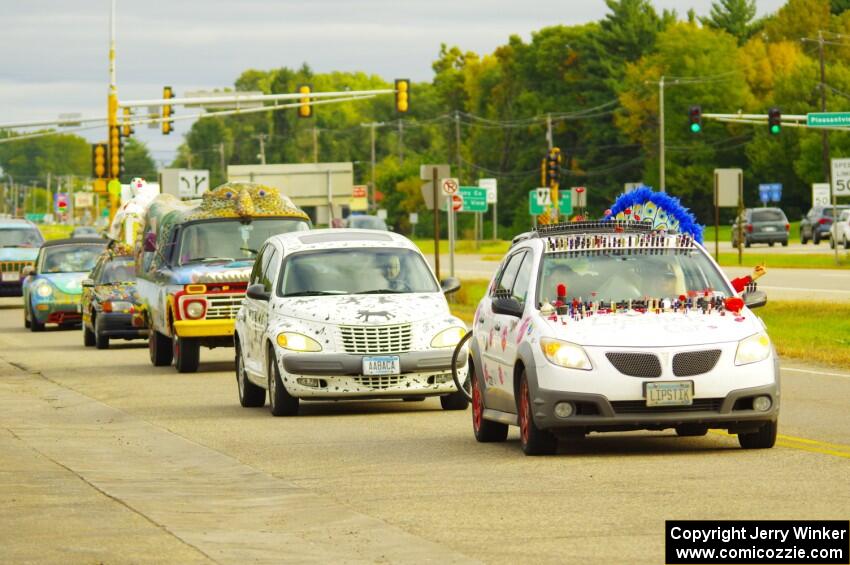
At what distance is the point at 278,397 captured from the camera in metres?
18.8

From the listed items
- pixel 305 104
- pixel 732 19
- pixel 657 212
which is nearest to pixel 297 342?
pixel 657 212

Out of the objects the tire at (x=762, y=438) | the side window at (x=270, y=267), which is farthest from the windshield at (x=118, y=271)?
the tire at (x=762, y=438)

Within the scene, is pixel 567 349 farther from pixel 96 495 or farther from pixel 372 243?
pixel 372 243

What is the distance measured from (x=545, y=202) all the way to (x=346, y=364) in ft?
160

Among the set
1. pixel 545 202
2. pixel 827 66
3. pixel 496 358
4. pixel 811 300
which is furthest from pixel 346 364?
pixel 827 66

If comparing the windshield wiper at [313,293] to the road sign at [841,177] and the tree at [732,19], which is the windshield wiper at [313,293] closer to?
the road sign at [841,177]

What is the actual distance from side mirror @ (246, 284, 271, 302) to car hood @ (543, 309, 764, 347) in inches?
239

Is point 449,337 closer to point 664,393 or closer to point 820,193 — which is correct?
point 664,393

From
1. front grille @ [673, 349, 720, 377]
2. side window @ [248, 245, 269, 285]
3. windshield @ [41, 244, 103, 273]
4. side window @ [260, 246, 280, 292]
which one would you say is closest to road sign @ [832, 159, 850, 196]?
windshield @ [41, 244, 103, 273]

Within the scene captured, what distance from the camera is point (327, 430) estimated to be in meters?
17.3

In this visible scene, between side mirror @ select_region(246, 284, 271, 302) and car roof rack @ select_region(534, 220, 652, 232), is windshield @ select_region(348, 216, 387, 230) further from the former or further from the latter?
car roof rack @ select_region(534, 220, 652, 232)

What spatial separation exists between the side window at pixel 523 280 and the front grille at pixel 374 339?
11.1 ft

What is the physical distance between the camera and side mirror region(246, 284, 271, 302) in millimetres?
19797

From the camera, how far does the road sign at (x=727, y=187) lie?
55312 mm
